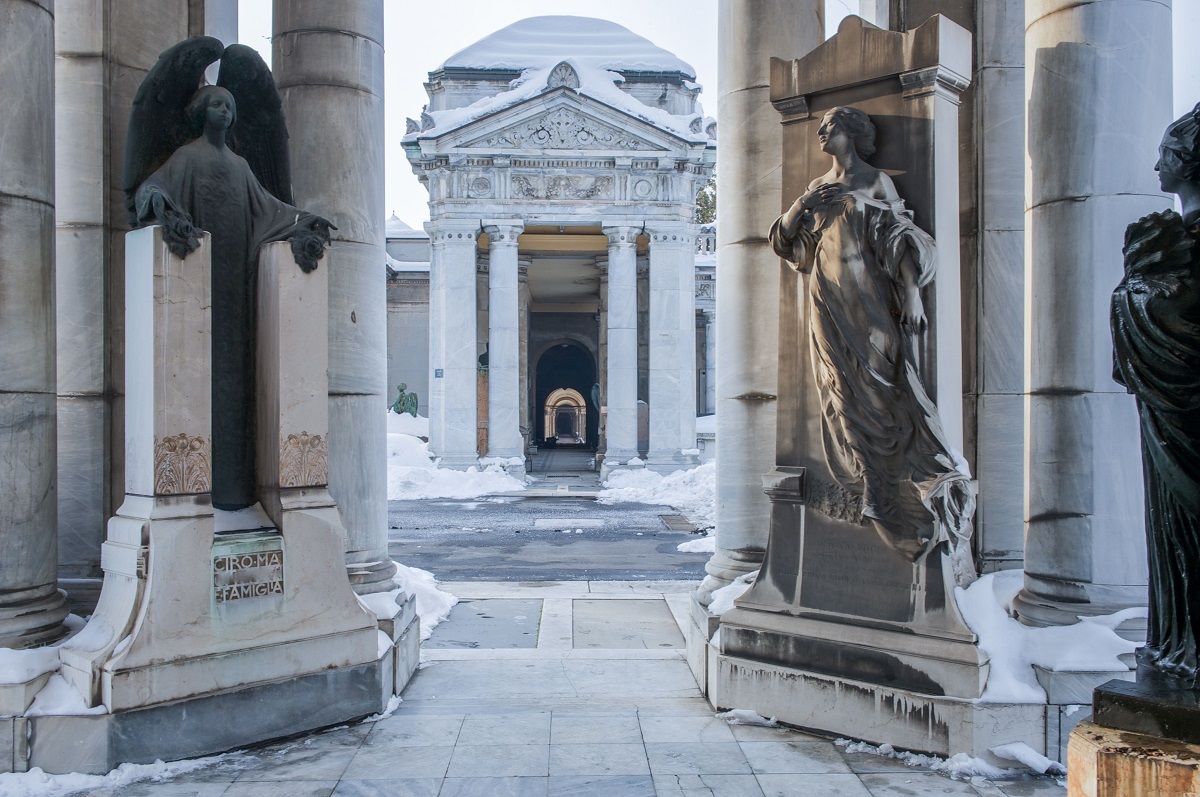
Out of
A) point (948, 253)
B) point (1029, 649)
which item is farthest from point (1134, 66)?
point (1029, 649)

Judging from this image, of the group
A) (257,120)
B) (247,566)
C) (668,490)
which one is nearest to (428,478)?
(668,490)

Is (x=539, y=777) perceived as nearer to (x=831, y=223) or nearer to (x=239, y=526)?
(x=239, y=526)

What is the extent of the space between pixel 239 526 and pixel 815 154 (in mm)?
3986

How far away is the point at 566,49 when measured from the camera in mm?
30609

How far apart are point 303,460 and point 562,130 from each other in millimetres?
22031

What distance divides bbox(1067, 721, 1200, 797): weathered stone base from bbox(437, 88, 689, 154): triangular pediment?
2415 centimetres

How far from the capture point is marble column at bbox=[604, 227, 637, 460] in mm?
25344

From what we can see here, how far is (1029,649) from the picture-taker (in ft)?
15.7

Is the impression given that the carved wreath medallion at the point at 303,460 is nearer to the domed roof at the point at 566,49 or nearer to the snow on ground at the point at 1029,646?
the snow on ground at the point at 1029,646

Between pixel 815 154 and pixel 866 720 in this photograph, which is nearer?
pixel 866 720

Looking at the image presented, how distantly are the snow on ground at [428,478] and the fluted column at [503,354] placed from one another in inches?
42.8

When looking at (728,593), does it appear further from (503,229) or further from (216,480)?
(503,229)

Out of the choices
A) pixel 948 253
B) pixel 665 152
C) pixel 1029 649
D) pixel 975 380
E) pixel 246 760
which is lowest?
pixel 246 760

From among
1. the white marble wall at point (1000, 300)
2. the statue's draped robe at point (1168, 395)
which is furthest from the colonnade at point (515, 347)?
the statue's draped robe at point (1168, 395)
